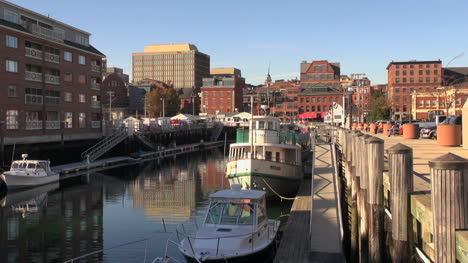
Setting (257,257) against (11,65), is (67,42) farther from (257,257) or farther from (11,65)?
(257,257)

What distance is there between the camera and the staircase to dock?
54.3 metres

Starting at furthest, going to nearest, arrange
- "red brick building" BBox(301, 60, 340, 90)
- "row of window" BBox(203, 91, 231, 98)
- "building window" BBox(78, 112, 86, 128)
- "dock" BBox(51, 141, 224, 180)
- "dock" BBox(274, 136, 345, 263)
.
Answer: "row of window" BBox(203, 91, 231, 98) → "red brick building" BBox(301, 60, 340, 90) → "building window" BBox(78, 112, 86, 128) → "dock" BBox(51, 141, 224, 180) → "dock" BBox(274, 136, 345, 263)

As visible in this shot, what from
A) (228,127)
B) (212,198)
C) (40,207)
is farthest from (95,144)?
(228,127)

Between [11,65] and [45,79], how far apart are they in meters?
5.75

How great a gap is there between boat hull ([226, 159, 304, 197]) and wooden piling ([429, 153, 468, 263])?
2061 centimetres

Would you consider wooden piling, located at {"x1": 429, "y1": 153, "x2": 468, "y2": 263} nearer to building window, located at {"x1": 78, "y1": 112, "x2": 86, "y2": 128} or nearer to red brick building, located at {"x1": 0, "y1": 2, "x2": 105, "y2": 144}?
red brick building, located at {"x1": 0, "y1": 2, "x2": 105, "y2": 144}

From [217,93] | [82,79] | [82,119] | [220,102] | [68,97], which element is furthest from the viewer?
[217,93]

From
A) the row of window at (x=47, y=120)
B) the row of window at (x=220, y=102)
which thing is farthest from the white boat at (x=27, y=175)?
the row of window at (x=220, y=102)

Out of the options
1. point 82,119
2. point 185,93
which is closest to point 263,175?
point 82,119

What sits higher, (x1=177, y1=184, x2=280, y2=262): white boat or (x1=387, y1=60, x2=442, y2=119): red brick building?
(x1=387, y1=60, x2=442, y2=119): red brick building

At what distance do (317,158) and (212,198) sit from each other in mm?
16864

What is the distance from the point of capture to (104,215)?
28.3 meters

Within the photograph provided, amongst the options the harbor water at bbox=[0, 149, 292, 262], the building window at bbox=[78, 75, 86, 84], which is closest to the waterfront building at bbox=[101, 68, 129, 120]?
the building window at bbox=[78, 75, 86, 84]

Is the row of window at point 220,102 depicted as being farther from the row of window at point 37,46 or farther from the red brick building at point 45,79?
the row of window at point 37,46
